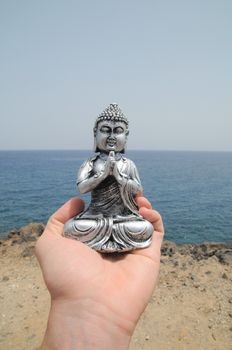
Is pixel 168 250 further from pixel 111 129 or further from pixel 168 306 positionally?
pixel 111 129

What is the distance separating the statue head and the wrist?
2.73 meters

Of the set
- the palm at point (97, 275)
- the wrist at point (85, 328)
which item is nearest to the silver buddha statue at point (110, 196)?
the palm at point (97, 275)

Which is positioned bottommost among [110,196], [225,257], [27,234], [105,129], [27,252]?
[27,234]

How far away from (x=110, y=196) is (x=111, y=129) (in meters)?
1.22

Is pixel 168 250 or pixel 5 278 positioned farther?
pixel 168 250

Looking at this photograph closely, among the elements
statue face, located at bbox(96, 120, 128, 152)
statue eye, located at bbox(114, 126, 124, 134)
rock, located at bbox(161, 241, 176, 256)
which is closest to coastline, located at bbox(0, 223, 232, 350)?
rock, located at bbox(161, 241, 176, 256)

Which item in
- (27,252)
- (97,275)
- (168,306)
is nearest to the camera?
(97,275)

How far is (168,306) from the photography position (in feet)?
31.3

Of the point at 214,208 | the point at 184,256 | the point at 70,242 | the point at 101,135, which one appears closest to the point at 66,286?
the point at 70,242

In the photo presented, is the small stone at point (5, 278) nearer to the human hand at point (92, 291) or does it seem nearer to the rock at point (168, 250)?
the rock at point (168, 250)

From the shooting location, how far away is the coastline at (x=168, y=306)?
8.10 m

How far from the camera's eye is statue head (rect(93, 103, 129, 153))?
5289 millimetres

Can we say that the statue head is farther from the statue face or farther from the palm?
the palm

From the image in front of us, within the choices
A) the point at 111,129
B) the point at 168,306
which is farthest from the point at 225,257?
the point at 111,129
